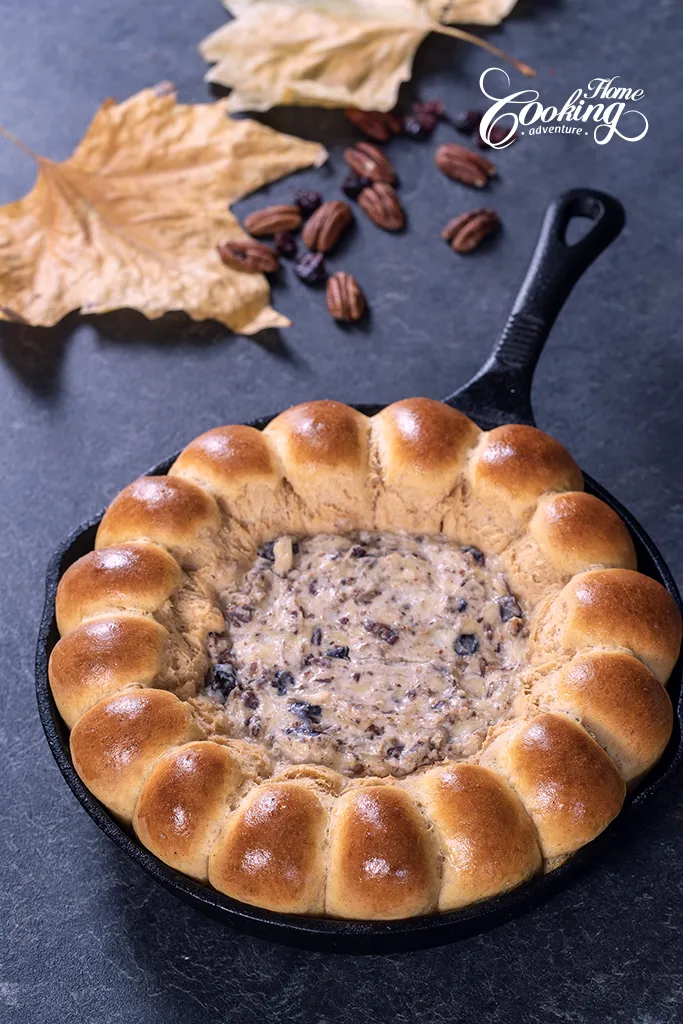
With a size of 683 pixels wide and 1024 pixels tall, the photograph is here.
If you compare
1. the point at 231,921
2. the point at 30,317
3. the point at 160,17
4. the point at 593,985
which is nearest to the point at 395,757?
the point at 231,921

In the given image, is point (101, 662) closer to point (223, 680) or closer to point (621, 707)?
point (223, 680)

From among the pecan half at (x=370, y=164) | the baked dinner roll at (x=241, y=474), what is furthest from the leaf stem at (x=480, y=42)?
the baked dinner roll at (x=241, y=474)

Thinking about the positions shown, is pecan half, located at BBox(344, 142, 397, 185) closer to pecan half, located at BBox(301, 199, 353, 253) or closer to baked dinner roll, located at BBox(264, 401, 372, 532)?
pecan half, located at BBox(301, 199, 353, 253)

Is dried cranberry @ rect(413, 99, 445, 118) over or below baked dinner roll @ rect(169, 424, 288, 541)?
over

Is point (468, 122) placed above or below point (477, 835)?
above

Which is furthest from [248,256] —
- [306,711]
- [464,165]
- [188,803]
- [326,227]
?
[188,803]

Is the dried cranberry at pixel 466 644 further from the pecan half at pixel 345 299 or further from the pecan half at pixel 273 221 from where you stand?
the pecan half at pixel 273 221

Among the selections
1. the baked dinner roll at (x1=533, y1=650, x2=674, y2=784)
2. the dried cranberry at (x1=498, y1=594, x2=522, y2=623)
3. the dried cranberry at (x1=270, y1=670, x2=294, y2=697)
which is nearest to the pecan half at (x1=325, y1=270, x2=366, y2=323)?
the dried cranberry at (x1=498, y1=594, x2=522, y2=623)
